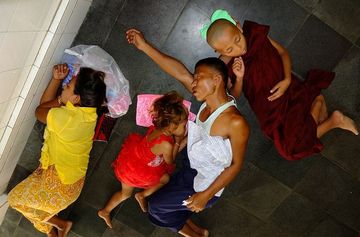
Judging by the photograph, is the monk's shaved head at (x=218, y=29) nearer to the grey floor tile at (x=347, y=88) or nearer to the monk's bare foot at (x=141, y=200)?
the grey floor tile at (x=347, y=88)

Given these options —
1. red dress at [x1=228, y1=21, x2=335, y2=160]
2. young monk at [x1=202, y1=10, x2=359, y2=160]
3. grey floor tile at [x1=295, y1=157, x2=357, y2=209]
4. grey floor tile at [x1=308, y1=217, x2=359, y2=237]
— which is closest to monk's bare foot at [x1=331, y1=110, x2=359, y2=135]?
young monk at [x1=202, y1=10, x2=359, y2=160]

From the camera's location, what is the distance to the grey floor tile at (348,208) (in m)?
3.78

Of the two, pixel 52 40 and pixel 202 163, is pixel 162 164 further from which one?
pixel 52 40

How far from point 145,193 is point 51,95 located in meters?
1.32

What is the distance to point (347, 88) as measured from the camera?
3.55 m

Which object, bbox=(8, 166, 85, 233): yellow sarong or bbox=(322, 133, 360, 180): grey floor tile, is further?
bbox=(322, 133, 360, 180): grey floor tile

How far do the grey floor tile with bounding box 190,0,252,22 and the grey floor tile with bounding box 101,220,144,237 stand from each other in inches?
95.4

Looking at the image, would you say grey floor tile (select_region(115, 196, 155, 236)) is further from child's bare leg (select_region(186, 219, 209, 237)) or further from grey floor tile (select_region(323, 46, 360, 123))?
grey floor tile (select_region(323, 46, 360, 123))

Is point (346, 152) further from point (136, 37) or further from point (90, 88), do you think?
point (90, 88)

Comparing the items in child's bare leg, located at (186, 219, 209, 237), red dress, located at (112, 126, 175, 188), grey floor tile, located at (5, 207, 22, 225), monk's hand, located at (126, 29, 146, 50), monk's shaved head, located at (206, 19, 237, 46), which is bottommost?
grey floor tile, located at (5, 207, 22, 225)

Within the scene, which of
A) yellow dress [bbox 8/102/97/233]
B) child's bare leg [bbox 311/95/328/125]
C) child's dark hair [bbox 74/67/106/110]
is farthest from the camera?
child's bare leg [bbox 311/95/328/125]

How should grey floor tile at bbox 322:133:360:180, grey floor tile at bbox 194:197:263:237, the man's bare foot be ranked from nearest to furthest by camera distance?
grey floor tile at bbox 322:133:360:180
the man's bare foot
grey floor tile at bbox 194:197:263:237

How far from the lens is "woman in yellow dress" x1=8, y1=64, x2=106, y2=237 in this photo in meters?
2.99

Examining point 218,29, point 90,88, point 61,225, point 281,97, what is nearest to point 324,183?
point 281,97
